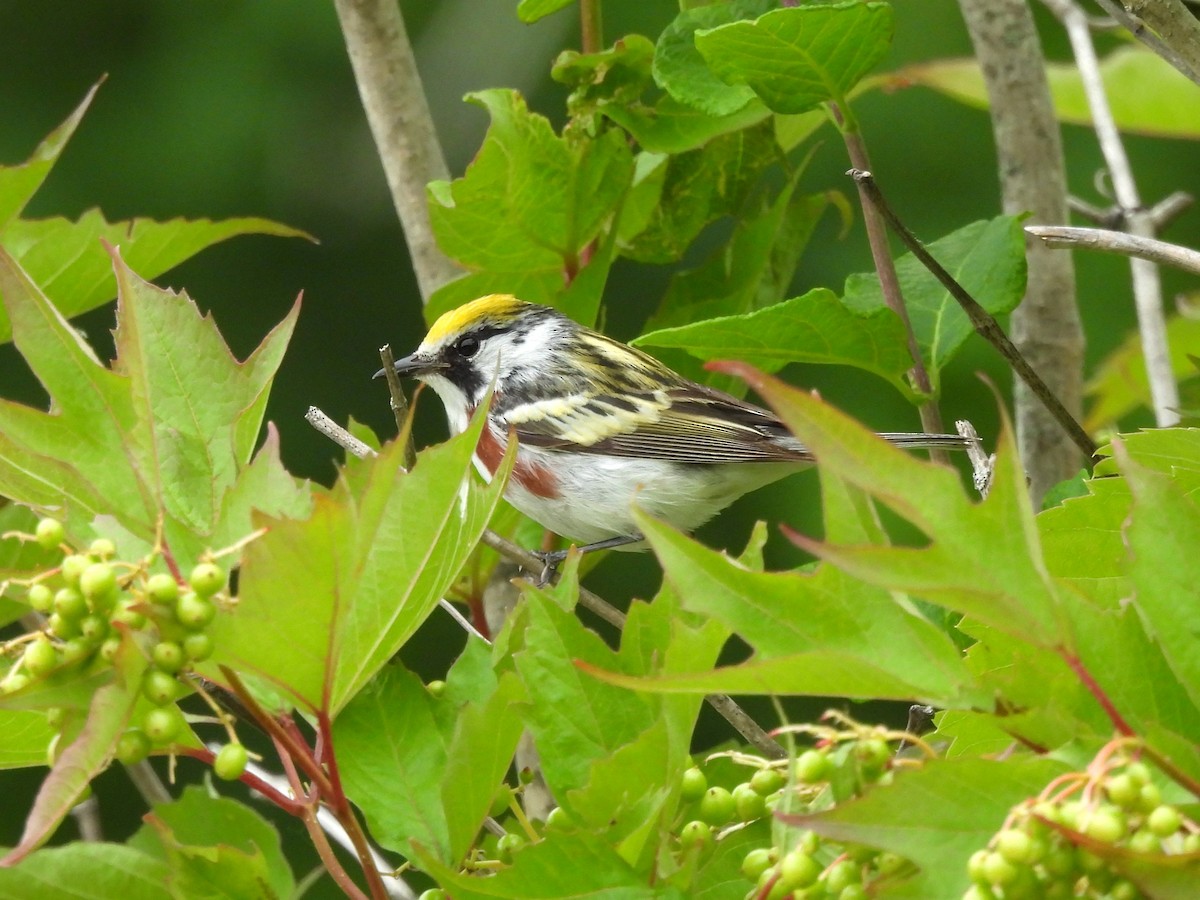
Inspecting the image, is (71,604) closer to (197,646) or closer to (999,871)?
(197,646)

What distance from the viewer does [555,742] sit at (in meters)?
1.20

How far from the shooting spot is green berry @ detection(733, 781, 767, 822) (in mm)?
1089

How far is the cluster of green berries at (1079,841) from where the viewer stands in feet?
2.61

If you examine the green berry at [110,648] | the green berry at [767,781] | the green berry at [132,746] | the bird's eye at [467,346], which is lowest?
the bird's eye at [467,346]

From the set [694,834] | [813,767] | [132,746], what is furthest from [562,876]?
[132,746]

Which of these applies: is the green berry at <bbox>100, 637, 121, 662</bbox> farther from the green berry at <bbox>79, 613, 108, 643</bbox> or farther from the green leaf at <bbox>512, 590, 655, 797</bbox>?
the green leaf at <bbox>512, 590, 655, 797</bbox>

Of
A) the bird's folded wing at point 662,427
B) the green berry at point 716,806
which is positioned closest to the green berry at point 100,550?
the green berry at point 716,806

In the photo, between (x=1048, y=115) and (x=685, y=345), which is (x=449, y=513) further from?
(x=1048, y=115)

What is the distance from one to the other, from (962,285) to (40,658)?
4.28 feet

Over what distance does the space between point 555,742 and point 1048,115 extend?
1.62 metres

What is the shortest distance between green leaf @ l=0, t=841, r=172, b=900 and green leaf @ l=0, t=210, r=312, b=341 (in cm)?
86

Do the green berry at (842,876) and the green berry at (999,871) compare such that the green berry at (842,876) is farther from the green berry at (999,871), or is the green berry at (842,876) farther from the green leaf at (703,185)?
the green leaf at (703,185)

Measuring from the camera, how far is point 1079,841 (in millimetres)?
794

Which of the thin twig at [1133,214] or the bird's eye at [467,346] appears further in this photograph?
the bird's eye at [467,346]
